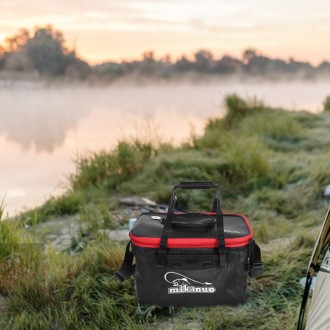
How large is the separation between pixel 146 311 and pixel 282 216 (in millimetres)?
2988

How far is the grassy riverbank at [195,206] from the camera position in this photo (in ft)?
11.7

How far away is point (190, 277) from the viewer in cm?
303

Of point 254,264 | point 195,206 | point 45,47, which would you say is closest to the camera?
→ point 254,264

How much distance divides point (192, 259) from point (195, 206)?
3.74 metres

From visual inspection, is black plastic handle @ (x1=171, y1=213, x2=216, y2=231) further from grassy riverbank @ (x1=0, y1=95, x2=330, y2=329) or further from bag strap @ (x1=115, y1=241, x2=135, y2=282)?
grassy riverbank @ (x1=0, y1=95, x2=330, y2=329)

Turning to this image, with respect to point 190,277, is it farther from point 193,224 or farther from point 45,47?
point 45,47

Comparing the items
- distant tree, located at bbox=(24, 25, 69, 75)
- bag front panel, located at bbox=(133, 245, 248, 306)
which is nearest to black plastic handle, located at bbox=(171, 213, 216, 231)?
bag front panel, located at bbox=(133, 245, 248, 306)

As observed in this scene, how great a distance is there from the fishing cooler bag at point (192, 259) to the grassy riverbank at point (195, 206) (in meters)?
0.40

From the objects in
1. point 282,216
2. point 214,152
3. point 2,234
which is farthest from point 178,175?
point 2,234

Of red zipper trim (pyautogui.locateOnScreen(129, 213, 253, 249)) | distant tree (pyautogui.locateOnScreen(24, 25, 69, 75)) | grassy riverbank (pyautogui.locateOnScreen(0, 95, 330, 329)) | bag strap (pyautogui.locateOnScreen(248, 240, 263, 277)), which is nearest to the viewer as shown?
red zipper trim (pyautogui.locateOnScreen(129, 213, 253, 249))

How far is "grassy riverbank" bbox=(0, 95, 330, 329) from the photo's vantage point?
3.57 metres

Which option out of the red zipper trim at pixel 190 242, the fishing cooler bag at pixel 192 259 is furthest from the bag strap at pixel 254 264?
the red zipper trim at pixel 190 242

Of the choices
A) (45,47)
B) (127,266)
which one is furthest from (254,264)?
(45,47)

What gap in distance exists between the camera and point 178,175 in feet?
25.4
